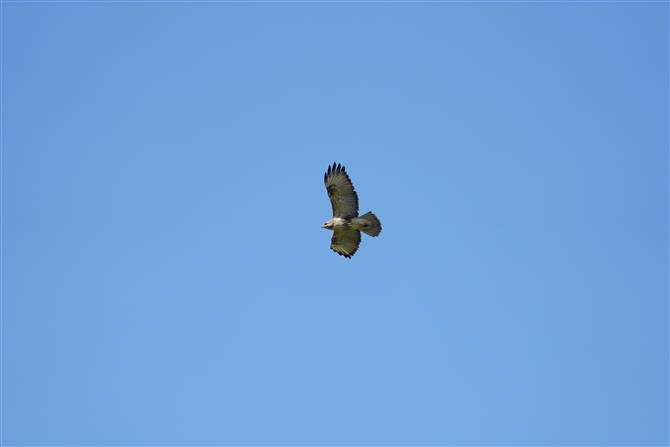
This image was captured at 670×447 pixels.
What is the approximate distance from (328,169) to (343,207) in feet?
3.12

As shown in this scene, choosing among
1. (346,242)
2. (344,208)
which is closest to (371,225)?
(344,208)

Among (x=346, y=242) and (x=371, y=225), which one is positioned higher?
(x=346, y=242)

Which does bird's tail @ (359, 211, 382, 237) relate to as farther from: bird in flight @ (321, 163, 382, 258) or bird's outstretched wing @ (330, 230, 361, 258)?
bird's outstretched wing @ (330, 230, 361, 258)

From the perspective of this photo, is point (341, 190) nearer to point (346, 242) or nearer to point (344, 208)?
point (344, 208)

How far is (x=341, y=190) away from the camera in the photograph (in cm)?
2567

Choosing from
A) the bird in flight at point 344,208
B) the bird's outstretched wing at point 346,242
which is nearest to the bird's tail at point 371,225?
the bird in flight at point 344,208

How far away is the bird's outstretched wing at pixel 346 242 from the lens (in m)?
26.4

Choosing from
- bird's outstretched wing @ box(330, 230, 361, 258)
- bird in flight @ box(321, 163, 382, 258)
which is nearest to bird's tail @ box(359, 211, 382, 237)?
bird in flight @ box(321, 163, 382, 258)

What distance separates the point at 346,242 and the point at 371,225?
54.8 inches

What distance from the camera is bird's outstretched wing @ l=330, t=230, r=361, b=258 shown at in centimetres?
2638

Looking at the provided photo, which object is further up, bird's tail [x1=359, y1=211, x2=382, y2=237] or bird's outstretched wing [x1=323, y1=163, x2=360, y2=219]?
bird's outstretched wing [x1=323, y1=163, x2=360, y2=219]

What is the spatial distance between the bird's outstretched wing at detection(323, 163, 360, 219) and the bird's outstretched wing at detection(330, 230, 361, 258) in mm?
771

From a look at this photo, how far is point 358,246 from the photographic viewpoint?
1048 inches

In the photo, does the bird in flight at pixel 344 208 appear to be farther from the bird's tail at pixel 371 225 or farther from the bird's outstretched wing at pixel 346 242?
the bird's outstretched wing at pixel 346 242
